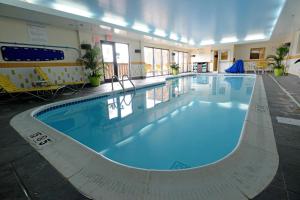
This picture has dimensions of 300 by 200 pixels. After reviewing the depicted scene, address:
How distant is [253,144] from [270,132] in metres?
0.44

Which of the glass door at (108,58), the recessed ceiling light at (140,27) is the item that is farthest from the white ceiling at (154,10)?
the glass door at (108,58)

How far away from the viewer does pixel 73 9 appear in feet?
14.4

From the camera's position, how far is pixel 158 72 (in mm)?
12969

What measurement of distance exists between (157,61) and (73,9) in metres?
9.01

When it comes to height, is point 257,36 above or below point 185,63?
above

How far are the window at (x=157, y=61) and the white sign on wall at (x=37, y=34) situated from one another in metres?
7.04

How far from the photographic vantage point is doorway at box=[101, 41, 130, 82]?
7.68 meters

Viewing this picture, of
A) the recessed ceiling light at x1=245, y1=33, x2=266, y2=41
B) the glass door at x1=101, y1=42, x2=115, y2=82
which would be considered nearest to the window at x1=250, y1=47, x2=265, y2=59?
the recessed ceiling light at x1=245, y1=33, x2=266, y2=41

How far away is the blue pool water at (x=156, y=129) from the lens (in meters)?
1.95

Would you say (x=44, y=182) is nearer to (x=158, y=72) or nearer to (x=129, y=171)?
(x=129, y=171)

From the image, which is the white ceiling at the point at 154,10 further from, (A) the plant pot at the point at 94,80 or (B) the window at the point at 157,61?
(B) the window at the point at 157,61

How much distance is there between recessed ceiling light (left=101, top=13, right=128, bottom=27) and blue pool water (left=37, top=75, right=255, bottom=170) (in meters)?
2.90

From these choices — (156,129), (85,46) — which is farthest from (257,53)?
(156,129)

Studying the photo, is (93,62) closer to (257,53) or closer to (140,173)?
(140,173)
